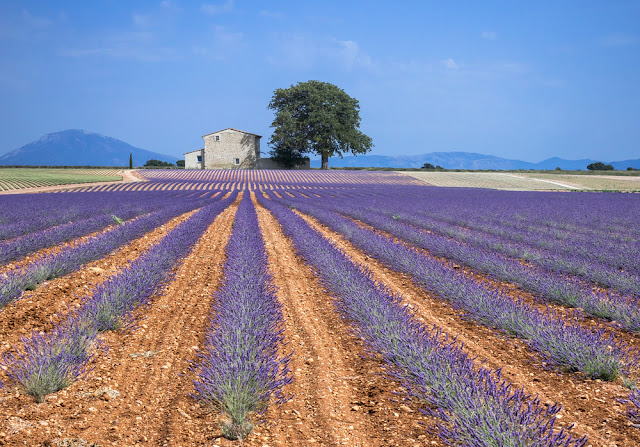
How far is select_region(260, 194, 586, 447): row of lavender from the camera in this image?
241 cm

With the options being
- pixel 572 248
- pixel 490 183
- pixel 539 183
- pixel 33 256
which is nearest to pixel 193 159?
pixel 490 183

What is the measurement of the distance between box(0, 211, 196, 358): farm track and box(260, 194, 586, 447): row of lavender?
10.3 feet

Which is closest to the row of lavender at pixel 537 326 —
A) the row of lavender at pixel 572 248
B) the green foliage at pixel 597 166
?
the row of lavender at pixel 572 248

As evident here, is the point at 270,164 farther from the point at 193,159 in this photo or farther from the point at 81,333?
the point at 81,333

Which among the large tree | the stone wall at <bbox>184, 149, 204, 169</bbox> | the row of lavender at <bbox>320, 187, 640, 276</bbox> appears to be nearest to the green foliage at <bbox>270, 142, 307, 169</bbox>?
the large tree

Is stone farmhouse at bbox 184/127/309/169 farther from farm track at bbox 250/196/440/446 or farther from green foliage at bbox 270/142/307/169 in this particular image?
farm track at bbox 250/196/440/446

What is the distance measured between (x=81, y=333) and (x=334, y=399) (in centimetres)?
240

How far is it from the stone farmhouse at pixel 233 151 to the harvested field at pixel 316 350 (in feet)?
172

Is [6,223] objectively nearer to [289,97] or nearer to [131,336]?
[131,336]

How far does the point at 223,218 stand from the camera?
14664 mm

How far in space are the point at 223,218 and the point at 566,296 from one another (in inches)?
441

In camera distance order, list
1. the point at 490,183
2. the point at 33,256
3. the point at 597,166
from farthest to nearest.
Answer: the point at 597,166 < the point at 490,183 < the point at 33,256

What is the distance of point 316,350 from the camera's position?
4.00 m

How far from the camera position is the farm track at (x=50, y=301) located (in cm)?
436
